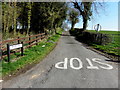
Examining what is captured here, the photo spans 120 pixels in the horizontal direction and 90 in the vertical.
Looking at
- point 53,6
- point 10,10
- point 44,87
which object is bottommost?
point 44,87

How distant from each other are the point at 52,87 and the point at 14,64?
2.73m

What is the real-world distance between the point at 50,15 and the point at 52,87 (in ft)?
68.8

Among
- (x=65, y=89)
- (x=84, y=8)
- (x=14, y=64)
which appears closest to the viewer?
(x=65, y=89)

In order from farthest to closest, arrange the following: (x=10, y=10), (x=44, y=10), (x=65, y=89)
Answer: (x=44, y=10) → (x=10, y=10) → (x=65, y=89)

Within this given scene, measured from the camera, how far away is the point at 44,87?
3.74 meters

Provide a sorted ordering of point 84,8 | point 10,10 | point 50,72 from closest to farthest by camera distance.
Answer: point 50,72 → point 10,10 → point 84,8

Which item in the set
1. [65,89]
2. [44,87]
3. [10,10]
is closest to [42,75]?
[44,87]

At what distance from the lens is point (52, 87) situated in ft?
12.2

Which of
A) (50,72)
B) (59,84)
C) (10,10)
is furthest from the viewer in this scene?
(10,10)

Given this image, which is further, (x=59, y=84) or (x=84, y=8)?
(x=84, y=8)

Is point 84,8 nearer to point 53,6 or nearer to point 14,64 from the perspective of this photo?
point 53,6

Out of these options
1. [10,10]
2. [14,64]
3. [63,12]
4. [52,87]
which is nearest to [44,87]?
[52,87]

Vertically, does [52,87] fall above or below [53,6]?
below

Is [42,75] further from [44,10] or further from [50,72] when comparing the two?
[44,10]
